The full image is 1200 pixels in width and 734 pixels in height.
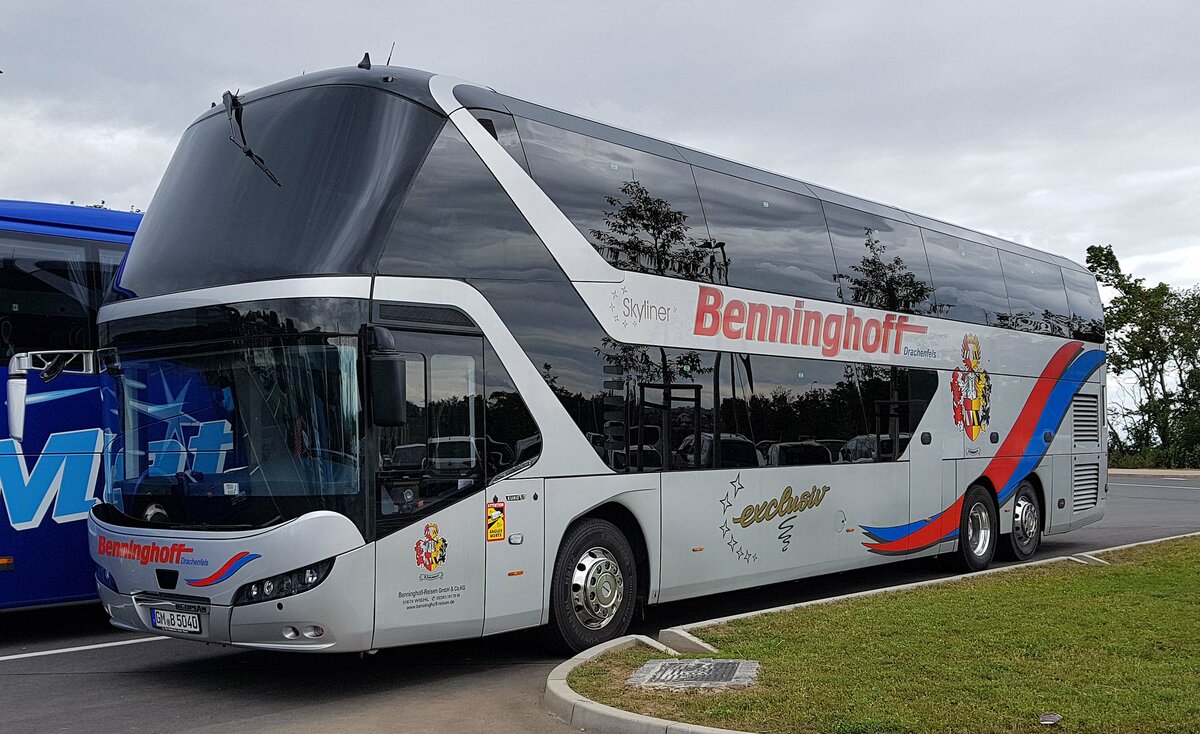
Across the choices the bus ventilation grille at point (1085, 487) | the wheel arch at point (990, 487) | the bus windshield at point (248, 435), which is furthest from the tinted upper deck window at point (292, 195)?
the bus ventilation grille at point (1085, 487)

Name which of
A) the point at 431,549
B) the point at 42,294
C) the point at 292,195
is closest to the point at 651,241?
the point at 292,195

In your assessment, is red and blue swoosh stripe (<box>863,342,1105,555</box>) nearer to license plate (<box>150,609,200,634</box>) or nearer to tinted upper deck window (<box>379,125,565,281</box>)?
tinted upper deck window (<box>379,125,565,281</box>)

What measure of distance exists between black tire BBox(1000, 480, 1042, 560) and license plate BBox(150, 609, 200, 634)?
37.5 feet

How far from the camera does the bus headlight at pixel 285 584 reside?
308 inches

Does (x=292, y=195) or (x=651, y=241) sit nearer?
(x=292, y=195)

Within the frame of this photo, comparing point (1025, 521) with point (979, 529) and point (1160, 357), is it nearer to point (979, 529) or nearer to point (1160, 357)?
point (979, 529)

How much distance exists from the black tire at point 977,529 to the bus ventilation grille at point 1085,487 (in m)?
2.42

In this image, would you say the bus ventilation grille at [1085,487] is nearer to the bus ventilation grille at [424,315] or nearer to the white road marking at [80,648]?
the bus ventilation grille at [424,315]

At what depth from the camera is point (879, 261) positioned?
45.7 ft

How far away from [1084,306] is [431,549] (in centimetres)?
1311

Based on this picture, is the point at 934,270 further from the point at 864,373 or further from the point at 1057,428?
the point at 1057,428

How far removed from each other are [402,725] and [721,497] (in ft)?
14.5

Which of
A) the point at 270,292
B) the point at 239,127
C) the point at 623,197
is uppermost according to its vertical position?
the point at 239,127

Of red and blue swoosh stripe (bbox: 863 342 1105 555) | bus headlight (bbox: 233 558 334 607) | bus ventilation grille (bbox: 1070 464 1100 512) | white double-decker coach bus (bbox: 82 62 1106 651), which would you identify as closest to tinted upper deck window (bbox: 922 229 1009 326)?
red and blue swoosh stripe (bbox: 863 342 1105 555)
